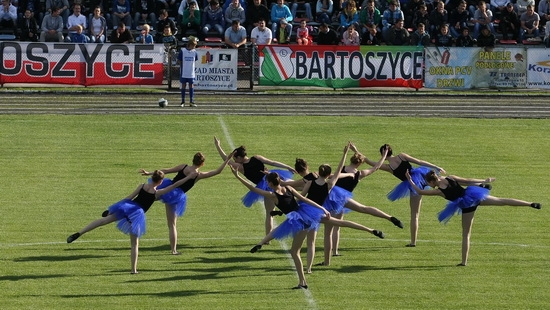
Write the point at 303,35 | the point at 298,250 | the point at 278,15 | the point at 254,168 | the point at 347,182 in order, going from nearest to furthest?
1. the point at 298,250
2. the point at 347,182
3. the point at 254,168
4. the point at 303,35
5. the point at 278,15

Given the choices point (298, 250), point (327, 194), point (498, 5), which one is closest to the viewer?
point (298, 250)

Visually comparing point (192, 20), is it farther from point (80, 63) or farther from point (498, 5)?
point (498, 5)

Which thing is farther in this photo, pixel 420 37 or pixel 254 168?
A: pixel 420 37

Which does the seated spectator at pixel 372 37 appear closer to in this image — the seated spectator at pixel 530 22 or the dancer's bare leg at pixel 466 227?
the seated spectator at pixel 530 22

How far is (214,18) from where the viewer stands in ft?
133

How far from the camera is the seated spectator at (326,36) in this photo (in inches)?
1521

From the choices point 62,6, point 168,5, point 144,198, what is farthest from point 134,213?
point 168,5

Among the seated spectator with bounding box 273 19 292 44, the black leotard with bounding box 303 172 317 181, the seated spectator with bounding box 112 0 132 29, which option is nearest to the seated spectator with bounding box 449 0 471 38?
the seated spectator with bounding box 273 19 292 44

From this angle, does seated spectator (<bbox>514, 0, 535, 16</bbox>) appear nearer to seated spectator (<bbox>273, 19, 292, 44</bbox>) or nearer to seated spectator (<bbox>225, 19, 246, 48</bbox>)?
seated spectator (<bbox>273, 19, 292, 44</bbox>)

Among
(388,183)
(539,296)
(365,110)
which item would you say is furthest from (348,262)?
(365,110)

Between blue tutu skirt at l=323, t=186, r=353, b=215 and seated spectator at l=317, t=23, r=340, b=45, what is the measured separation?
20.7 m

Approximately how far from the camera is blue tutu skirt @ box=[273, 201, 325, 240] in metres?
16.5

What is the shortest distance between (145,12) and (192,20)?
2.42m

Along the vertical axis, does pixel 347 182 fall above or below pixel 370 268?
above
